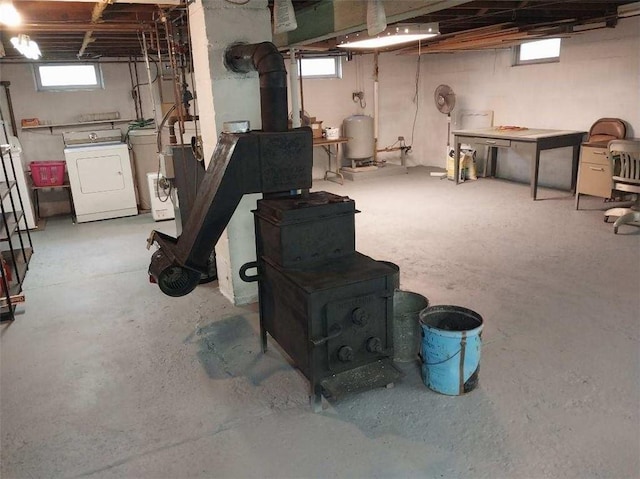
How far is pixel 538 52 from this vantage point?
680 cm

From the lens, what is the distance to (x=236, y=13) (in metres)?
3.12

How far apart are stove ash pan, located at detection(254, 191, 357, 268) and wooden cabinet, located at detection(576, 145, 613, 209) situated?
4117 mm

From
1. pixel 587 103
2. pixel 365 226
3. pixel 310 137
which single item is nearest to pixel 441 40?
pixel 587 103

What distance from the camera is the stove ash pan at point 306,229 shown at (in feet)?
7.34

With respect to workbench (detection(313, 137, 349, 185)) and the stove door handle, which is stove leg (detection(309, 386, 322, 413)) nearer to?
the stove door handle

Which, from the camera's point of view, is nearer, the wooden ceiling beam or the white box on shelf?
the wooden ceiling beam

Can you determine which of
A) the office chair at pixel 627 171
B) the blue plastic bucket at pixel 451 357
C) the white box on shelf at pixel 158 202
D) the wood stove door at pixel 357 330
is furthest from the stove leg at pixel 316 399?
the white box on shelf at pixel 158 202

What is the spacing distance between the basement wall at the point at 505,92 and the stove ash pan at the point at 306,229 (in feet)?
16.5

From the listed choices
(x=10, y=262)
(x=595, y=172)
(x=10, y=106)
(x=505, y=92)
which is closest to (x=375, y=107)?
(x=505, y=92)

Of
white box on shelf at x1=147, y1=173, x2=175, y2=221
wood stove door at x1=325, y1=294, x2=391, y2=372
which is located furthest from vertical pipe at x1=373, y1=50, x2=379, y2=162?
wood stove door at x1=325, y1=294, x2=391, y2=372

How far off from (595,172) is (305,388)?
4581mm

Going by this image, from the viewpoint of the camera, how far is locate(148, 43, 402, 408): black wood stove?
7.13 feet

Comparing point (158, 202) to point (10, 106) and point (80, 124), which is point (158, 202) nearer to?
point (80, 124)

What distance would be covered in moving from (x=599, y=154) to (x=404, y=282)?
10.4 ft
